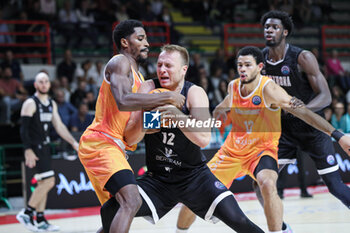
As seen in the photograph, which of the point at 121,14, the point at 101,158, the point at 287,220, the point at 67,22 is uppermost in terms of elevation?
the point at 121,14

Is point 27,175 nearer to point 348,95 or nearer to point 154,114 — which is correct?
point 154,114

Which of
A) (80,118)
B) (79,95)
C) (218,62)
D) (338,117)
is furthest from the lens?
(218,62)

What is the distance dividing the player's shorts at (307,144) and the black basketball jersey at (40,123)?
3.61 meters

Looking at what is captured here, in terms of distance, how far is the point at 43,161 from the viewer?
25.0 feet

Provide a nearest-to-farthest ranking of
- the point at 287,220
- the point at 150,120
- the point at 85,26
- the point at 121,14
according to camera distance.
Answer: the point at 150,120, the point at 287,220, the point at 85,26, the point at 121,14

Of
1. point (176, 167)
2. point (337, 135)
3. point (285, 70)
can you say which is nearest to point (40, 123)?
point (285, 70)

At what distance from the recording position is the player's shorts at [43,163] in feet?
24.8

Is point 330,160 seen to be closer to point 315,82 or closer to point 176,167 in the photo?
point 315,82

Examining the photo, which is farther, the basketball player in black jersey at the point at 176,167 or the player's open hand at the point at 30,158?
the player's open hand at the point at 30,158

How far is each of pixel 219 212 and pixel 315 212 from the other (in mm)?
3851

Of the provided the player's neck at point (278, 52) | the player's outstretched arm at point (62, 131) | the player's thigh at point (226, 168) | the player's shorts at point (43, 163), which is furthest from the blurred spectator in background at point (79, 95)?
the player's thigh at point (226, 168)

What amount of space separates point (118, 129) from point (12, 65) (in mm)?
8058

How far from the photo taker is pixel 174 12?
56.6ft

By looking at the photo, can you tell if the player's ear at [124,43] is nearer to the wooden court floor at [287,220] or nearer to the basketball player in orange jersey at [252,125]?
the basketball player in orange jersey at [252,125]
